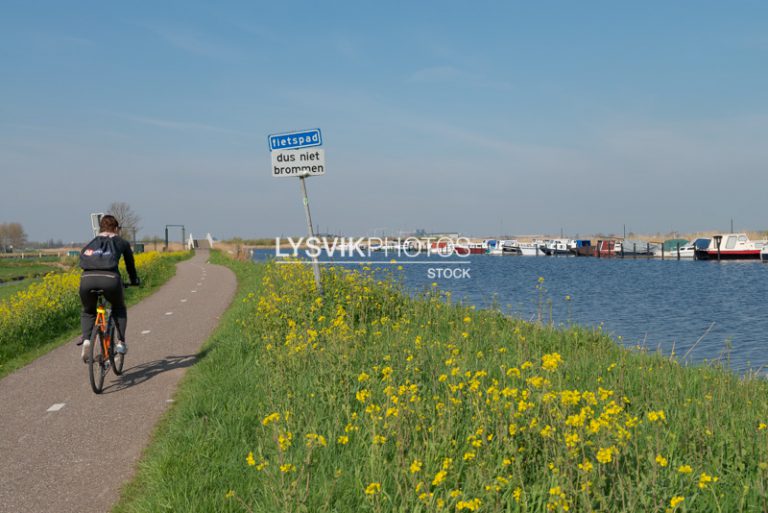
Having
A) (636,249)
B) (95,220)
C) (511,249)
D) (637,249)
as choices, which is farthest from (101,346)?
(511,249)

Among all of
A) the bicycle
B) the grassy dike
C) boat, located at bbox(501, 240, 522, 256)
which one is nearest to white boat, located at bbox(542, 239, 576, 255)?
boat, located at bbox(501, 240, 522, 256)

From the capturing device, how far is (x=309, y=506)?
4.03 m

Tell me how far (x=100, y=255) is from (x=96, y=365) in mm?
1720

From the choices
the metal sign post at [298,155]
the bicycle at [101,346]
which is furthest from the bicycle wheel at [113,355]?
the metal sign post at [298,155]

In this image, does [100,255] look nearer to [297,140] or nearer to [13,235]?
[297,140]

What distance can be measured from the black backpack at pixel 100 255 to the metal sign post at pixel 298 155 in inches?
204

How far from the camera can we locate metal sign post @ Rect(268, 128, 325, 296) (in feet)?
40.8

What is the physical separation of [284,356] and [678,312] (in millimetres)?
24185

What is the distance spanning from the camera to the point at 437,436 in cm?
480

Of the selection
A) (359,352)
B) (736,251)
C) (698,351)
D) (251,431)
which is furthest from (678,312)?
(736,251)

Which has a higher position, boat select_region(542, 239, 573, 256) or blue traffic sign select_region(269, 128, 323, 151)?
blue traffic sign select_region(269, 128, 323, 151)

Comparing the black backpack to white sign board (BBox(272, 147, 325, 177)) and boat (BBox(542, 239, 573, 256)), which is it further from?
boat (BBox(542, 239, 573, 256))

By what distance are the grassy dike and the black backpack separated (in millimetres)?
1998

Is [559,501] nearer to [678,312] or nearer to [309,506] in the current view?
[309,506]
